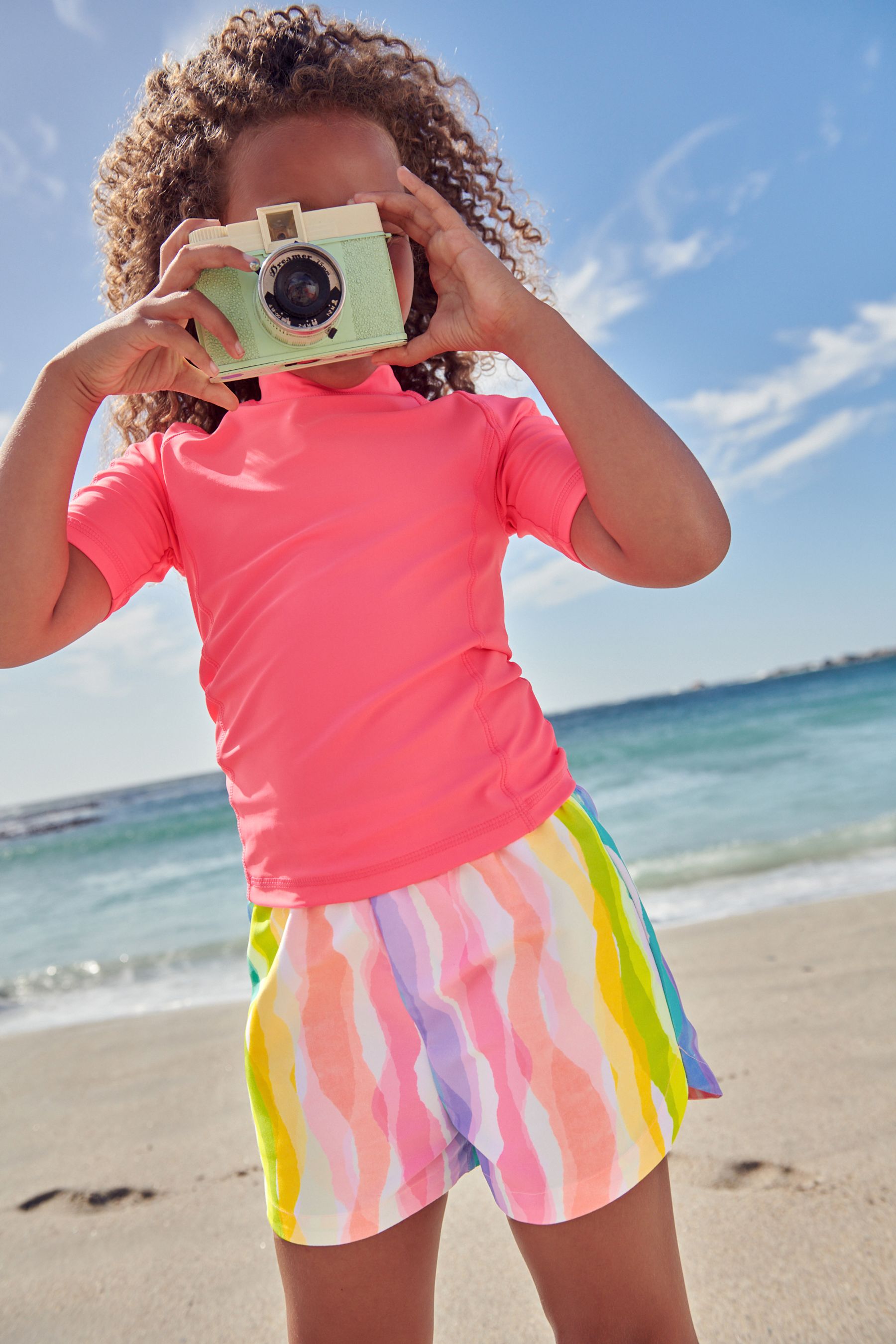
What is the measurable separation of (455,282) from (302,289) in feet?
0.65

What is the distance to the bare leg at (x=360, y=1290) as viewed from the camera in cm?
88

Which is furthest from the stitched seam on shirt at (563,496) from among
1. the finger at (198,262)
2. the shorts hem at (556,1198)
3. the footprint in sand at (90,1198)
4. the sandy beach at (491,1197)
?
the footprint in sand at (90,1198)

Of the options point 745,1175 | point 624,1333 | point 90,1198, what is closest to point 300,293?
point 624,1333

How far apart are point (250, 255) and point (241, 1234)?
188 centimetres

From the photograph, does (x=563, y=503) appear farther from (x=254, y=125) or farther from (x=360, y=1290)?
(x=360, y=1290)

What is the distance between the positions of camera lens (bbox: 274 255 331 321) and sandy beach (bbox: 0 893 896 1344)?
1588 millimetres

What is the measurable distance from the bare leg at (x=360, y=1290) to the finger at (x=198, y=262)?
1.01 meters

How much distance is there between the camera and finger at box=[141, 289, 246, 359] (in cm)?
99

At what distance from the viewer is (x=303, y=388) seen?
107 centimetres

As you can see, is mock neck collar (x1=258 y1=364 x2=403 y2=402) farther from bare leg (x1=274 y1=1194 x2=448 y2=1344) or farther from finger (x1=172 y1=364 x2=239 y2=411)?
bare leg (x1=274 y1=1194 x2=448 y2=1344)

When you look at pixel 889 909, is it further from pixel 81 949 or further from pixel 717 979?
pixel 81 949

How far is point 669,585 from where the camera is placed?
1.01 m

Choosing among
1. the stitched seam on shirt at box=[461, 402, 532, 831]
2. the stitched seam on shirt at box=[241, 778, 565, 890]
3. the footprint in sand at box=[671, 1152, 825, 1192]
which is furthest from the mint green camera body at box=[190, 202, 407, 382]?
the footprint in sand at box=[671, 1152, 825, 1192]

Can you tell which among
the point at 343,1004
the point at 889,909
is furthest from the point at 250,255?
the point at 889,909
